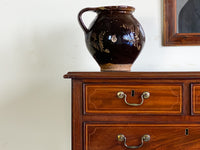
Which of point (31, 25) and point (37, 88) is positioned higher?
point (31, 25)

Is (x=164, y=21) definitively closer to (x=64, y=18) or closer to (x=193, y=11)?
(x=193, y=11)

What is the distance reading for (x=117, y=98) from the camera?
46.0 inches

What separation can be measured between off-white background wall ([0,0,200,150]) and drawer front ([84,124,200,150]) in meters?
0.55

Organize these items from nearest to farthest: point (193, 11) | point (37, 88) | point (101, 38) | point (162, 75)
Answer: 1. point (162, 75)
2. point (101, 38)
3. point (193, 11)
4. point (37, 88)

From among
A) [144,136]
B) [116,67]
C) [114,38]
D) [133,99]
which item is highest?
[114,38]

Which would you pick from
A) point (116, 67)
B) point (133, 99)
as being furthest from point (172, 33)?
point (133, 99)

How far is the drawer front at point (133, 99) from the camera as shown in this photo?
3.82 ft

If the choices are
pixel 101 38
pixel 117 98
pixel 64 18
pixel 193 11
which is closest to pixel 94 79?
pixel 117 98

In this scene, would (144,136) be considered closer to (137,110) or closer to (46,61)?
(137,110)

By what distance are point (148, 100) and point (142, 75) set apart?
90mm

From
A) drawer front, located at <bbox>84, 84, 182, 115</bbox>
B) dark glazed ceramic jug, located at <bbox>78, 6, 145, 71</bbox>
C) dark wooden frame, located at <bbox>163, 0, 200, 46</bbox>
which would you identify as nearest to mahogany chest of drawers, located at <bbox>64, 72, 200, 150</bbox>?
drawer front, located at <bbox>84, 84, 182, 115</bbox>

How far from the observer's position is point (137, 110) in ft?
3.83

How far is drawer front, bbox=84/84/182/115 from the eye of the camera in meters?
1.16

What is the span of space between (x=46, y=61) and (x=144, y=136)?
2.44ft
